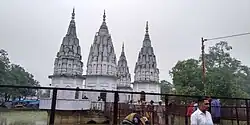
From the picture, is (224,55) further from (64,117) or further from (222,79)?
(64,117)

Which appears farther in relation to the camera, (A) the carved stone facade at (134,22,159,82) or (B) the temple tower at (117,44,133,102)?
(B) the temple tower at (117,44,133,102)

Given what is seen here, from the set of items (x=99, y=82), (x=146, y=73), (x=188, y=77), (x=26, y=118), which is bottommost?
(x=26, y=118)

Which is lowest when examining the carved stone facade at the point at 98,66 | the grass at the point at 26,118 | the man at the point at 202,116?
the grass at the point at 26,118

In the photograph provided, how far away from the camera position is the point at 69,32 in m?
37.9

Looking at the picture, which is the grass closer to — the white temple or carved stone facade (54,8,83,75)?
the white temple

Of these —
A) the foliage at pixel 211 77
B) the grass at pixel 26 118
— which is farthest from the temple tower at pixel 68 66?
the grass at pixel 26 118

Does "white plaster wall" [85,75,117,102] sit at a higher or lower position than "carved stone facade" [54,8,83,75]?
A: lower

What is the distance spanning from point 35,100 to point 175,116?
5.88 m

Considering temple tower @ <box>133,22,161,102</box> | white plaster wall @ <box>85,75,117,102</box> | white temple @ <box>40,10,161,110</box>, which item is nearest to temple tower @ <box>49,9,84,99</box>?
white temple @ <box>40,10,161,110</box>

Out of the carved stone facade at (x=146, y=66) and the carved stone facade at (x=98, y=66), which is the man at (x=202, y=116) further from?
the carved stone facade at (x=146, y=66)

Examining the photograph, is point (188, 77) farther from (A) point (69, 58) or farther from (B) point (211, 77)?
(A) point (69, 58)

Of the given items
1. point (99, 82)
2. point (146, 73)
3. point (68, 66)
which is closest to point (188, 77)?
point (99, 82)

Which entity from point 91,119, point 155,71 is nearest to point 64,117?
point 91,119

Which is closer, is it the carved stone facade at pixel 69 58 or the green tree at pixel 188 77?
the green tree at pixel 188 77
